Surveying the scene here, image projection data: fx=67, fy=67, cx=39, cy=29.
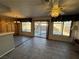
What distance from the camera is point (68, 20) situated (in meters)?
6.16

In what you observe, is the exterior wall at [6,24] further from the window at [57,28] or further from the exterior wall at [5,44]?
the window at [57,28]

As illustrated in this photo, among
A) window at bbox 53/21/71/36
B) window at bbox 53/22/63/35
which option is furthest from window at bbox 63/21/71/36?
window at bbox 53/22/63/35

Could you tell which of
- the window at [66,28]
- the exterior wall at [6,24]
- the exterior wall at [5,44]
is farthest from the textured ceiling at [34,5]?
the exterior wall at [6,24]

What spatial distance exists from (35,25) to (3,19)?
3.66 meters

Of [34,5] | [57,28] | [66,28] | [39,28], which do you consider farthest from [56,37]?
[34,5]

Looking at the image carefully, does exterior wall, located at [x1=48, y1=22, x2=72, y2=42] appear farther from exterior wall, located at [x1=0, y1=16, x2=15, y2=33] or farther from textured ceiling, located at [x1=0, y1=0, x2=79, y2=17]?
exterior wall, located at [x1=0, y1=16, x2=15, y2=33]

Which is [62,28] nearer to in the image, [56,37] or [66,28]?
[66,28]

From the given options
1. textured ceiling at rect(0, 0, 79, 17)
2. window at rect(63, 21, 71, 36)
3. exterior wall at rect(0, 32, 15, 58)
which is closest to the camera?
textured ceiling at rect(0, 0, 79, 17)

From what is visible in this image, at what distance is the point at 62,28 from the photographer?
6703 millimetres

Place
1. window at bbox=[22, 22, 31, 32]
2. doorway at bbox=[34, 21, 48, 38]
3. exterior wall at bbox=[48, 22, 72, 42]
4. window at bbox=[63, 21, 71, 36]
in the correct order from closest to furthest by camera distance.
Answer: window at bbox=[63, 21, 71, 36], exterior wall at bbox=[48, 22, 72, 42], doorway at bbox=[34, 21, 48, 38], window at bbox=[22, 22, 31, 32]

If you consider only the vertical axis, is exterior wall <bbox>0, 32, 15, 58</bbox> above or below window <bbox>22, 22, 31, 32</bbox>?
below

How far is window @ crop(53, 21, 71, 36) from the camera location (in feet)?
21.0

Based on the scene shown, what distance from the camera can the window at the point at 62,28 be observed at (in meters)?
6.40

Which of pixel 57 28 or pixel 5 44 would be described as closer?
pixel 5 44
